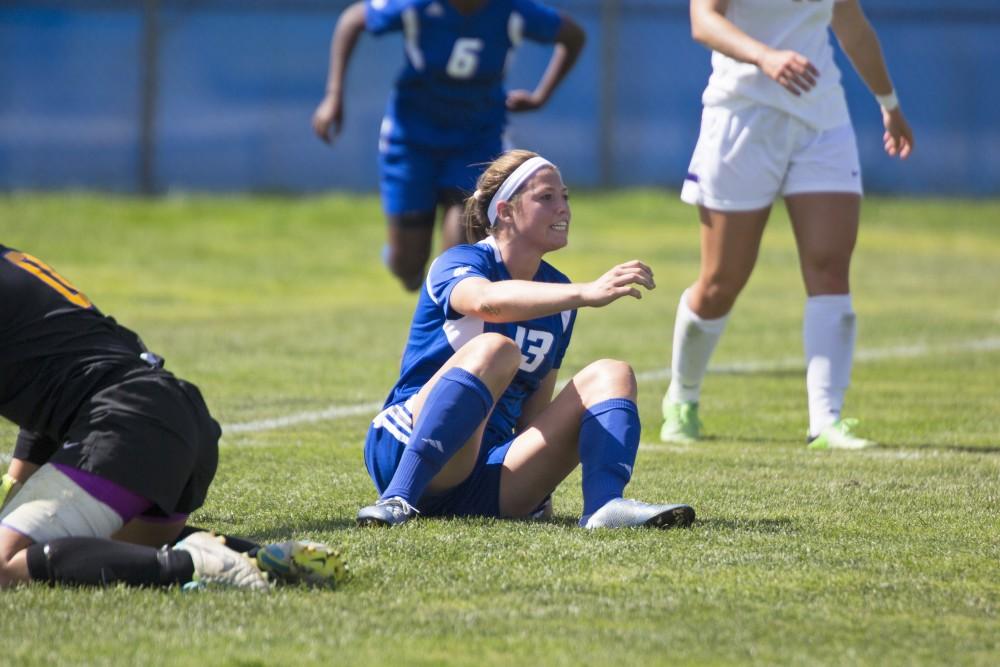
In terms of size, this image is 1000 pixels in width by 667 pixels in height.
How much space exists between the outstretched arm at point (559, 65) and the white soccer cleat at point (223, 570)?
5992 mm

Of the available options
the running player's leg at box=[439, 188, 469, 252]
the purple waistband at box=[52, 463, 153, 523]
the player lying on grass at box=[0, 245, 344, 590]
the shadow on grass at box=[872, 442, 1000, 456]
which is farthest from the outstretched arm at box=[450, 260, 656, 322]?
the running player's leg at box=[439, 188, 469, 252]

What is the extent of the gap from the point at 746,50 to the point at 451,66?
3154mm

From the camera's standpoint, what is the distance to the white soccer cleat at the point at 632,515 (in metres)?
4.60

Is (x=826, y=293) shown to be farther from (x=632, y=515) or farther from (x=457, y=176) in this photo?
(x=457, y=176)

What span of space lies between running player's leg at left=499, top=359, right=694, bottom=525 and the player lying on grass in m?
0.96

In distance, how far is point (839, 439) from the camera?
6.57 meters

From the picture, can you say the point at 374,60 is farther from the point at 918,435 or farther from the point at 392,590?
the point at 392,590

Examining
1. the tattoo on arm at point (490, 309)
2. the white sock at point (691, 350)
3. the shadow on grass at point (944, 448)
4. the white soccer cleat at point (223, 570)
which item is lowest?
the shadow on grass at point (944, 448)

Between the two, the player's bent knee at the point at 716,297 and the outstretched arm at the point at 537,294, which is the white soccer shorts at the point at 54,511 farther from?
the player's bent knee at the point at 716,297

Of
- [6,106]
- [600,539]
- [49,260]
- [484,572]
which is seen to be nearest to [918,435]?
[600,539]

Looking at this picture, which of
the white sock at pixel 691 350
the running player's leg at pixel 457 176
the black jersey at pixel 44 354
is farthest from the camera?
the running player's leg at pixel 457 176

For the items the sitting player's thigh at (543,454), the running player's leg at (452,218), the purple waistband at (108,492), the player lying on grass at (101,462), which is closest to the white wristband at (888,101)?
the running player's leg at (452,218)

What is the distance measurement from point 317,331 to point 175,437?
Result: 7.37 metres

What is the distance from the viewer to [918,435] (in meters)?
6.98
